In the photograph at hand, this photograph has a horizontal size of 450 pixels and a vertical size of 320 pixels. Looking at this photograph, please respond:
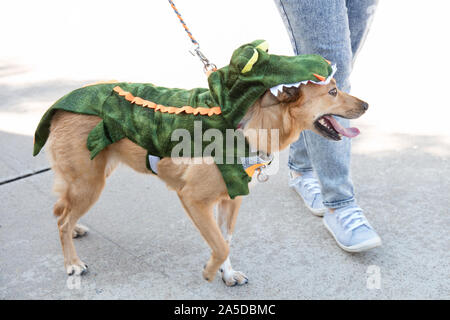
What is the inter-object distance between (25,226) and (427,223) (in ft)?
8.59

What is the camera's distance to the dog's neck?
8.02 ft

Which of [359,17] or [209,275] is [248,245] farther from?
[359,17]

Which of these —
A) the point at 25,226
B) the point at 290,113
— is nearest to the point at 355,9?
the point at 290,113

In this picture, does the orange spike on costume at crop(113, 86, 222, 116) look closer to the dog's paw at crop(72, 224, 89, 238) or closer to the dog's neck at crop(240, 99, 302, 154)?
the dog's neck at crop(240, 99, 302, 154)

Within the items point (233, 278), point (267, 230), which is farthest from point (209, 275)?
point (267, 230)

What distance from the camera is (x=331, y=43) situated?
9.59ft

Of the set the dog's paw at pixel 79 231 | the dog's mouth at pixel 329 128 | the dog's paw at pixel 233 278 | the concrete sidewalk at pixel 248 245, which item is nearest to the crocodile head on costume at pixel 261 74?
the dog's mouth at pixel 329 128

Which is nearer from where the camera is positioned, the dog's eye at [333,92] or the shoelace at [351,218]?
the dog's eye at [333,92]

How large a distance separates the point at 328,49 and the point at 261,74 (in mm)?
787

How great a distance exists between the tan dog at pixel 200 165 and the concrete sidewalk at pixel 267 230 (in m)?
0.20

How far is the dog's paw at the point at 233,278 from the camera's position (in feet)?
9.34

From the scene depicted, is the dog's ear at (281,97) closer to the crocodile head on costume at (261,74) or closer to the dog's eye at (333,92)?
the crocodile head on costume at (261,74)

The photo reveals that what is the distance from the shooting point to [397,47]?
654 centimetres

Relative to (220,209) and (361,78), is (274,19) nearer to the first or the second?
(361,78)
